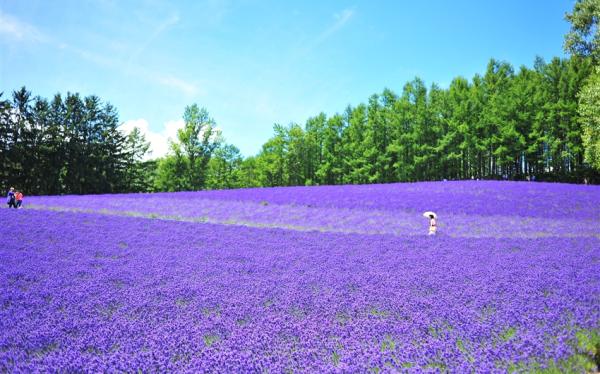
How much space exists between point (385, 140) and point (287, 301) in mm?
53503

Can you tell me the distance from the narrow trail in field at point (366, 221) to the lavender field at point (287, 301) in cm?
306

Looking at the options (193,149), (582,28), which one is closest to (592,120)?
(582,28)

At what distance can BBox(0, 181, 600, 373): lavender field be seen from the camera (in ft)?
16.8

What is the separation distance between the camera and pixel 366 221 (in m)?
20.1

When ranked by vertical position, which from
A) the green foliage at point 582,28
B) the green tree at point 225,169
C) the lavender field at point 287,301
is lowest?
the lavender field at point 287,301

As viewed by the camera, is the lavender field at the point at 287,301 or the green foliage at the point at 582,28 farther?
the green foliage at the point at 582,28

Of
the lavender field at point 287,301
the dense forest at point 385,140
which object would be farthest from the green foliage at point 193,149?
the lavender field at point 287,301

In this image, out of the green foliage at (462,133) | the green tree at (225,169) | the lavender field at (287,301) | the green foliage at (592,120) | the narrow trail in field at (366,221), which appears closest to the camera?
the lavender field at (287,301)

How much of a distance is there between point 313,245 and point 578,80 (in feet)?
185

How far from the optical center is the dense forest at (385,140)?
4959cm

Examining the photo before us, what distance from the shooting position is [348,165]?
59.1m

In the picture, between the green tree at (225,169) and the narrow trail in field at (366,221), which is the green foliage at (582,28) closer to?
the narrow trail in field at (366,221)

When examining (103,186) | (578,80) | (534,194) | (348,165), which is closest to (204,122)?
(103,186)

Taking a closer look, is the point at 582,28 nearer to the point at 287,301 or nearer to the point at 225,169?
the point at 287,301
